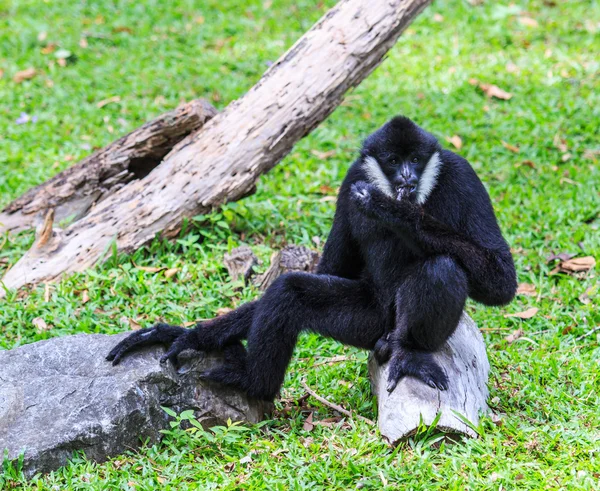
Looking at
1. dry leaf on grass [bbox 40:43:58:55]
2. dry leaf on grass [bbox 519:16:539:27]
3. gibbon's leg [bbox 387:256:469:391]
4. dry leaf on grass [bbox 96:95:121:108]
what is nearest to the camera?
gibbon's leg [bbox 387:256:469:391]

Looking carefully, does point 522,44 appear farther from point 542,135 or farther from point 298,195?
point 298,195

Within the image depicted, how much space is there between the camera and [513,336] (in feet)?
17.4

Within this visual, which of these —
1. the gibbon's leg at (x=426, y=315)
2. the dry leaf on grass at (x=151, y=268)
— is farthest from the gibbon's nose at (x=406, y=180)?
the dry leaf on grass at (x=151, y=268)

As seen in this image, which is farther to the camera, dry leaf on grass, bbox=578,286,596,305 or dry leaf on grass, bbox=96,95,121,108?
dry leaf on grass, bbox=96,95,121,108

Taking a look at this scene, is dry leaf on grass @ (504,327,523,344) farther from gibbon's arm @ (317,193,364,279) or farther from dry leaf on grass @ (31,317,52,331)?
dry leaf on grass @ (31,317,52,331)

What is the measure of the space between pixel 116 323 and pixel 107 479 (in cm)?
178

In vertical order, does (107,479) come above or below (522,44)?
above

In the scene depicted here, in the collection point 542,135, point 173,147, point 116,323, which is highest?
point 173,147

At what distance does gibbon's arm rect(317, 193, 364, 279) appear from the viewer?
4672 mm

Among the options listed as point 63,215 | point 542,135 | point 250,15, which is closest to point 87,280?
point 63,215

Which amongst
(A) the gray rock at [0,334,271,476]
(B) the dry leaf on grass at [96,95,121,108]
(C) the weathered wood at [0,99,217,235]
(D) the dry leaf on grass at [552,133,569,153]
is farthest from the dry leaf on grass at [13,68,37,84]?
(D) the dry leaf on grass at [552,133,569,153]

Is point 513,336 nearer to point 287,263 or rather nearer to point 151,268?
point 287,263

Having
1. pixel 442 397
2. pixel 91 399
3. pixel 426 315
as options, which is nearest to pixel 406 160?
pixel 426 315

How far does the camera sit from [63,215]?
655cm
